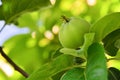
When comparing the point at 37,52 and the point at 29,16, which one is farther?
the point at 29,16

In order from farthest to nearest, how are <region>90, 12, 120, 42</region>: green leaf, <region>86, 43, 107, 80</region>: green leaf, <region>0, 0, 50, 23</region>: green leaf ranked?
<region>0, 0, 50, 23</region>: green leaf
<region>90, 12, 120, 42</region>: green leaf
<region>86, 43, 107, 80</region>: green leaf

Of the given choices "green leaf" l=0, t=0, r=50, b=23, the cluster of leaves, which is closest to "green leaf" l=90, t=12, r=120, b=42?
the cluster of leaves

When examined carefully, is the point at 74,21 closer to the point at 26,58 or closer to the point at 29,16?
the point at 26,58

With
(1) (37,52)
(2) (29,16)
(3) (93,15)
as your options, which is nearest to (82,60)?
(1) (37,52)

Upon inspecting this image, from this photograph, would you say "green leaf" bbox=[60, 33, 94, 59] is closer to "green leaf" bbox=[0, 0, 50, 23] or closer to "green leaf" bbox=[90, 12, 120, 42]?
"green leaf" bbox=[90, 12, 120, 42]

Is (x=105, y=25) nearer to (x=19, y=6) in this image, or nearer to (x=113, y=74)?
(x=113, y=74)

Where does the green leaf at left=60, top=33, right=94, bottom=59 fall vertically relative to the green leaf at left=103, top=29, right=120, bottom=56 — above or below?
above
